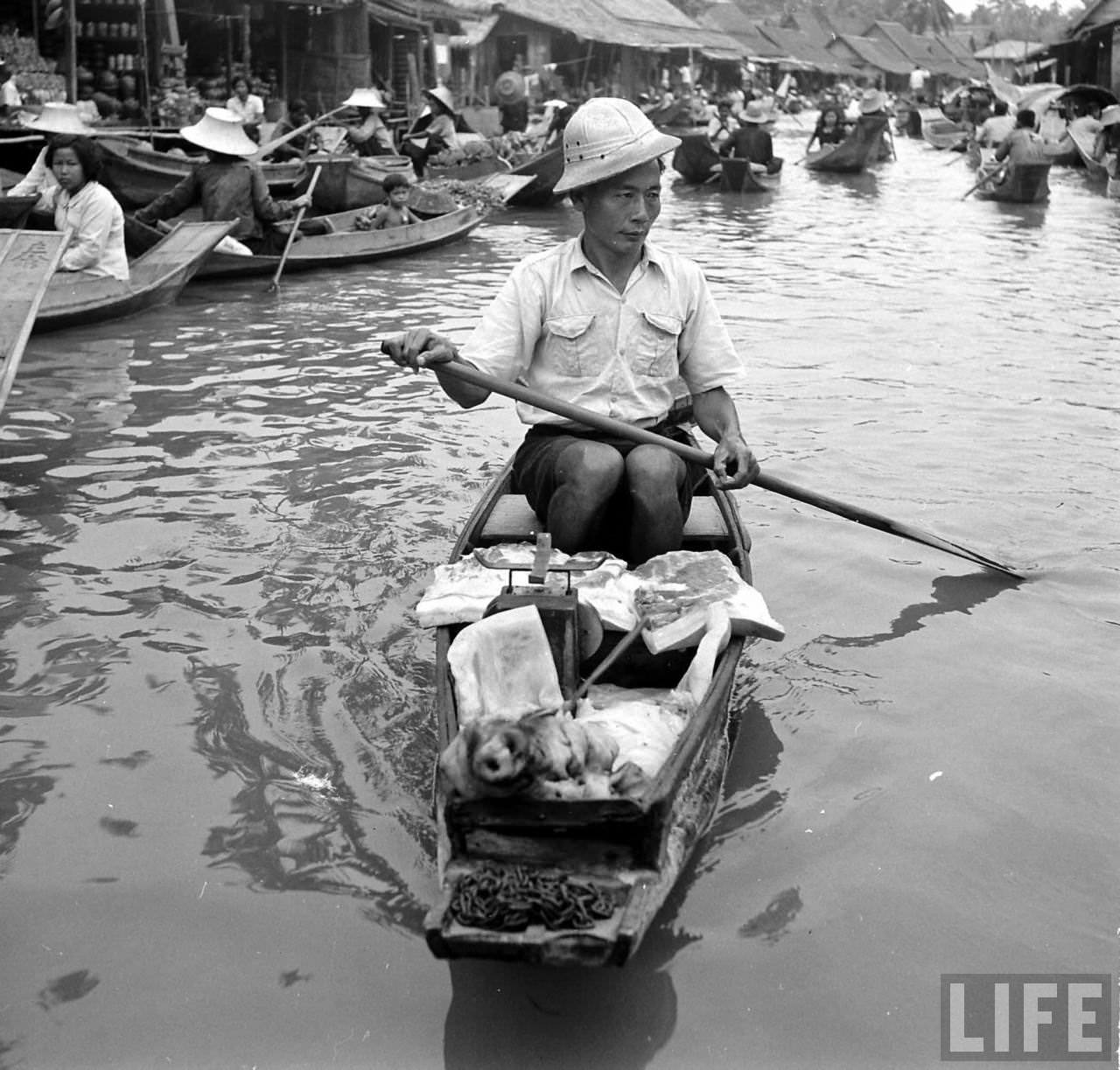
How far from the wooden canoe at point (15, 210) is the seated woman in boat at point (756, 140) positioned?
42.5 feet

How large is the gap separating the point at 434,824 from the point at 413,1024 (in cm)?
57

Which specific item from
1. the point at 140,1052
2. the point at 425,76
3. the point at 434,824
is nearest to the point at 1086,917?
the point at 434,824

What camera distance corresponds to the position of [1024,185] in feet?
53.4

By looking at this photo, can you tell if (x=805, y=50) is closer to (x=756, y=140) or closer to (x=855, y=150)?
(x=855, y=150)

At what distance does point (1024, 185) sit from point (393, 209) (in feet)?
30.9

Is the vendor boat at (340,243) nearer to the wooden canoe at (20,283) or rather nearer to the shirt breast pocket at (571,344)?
the wooden canoe at (20,283)

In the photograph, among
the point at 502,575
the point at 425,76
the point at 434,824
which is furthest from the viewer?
the point at 425,76

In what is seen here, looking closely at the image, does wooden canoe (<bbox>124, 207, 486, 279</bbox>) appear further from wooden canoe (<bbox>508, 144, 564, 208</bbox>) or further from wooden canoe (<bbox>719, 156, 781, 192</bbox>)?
wooden canoe (<bbox>719, 156, 781, 192</bbox>)

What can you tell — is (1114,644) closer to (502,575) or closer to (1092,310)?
(502,575)

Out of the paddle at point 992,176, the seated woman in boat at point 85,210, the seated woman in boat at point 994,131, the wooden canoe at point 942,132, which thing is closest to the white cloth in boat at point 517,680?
the seated woman in boat at point 85,210

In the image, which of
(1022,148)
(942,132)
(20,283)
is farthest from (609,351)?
(942,132)

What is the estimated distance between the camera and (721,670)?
2701 mm

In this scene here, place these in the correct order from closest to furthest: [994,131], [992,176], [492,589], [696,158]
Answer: [492,589], [992,176], [696,158], [994,131]

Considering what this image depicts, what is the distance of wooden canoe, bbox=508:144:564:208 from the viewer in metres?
15.0
